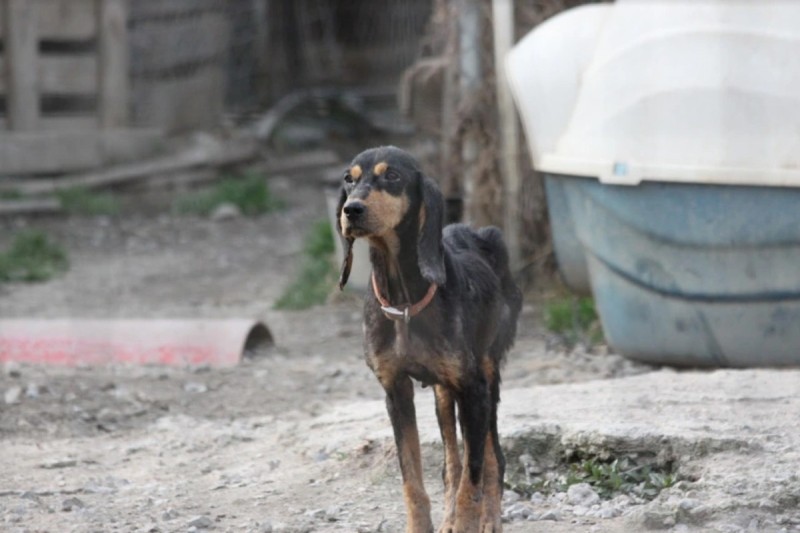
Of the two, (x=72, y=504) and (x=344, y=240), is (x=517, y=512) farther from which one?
(x=72, y=504)

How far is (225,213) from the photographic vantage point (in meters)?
12.7

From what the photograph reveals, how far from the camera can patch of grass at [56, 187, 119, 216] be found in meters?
12.5

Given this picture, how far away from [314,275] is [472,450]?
5871 mm

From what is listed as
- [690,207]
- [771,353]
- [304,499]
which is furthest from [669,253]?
[304,499]

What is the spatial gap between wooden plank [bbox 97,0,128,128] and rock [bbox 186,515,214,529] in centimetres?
943

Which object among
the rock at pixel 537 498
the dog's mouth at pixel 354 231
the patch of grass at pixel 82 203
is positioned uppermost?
the dog's mouth at pixel 354 231

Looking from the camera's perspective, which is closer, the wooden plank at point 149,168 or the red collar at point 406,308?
the red collar at point 406,308

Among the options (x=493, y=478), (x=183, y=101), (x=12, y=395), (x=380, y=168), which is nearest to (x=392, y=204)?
(x=380, y=168)

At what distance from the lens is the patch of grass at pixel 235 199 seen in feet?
42.1

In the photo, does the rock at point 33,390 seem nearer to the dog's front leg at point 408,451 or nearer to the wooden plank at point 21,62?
the dog's front leg at point 408,451

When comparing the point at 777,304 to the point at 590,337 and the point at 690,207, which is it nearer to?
the point at 690,207

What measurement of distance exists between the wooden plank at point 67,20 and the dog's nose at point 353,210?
32.8 feet

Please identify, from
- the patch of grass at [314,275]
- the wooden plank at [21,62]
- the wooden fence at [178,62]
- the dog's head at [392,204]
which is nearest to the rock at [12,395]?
the patch of grass at [314,275]

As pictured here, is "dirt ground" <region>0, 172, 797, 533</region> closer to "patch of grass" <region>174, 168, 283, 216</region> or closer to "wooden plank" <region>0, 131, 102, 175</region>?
"patch of grass" <region>174, 168, 283, 216</region>
